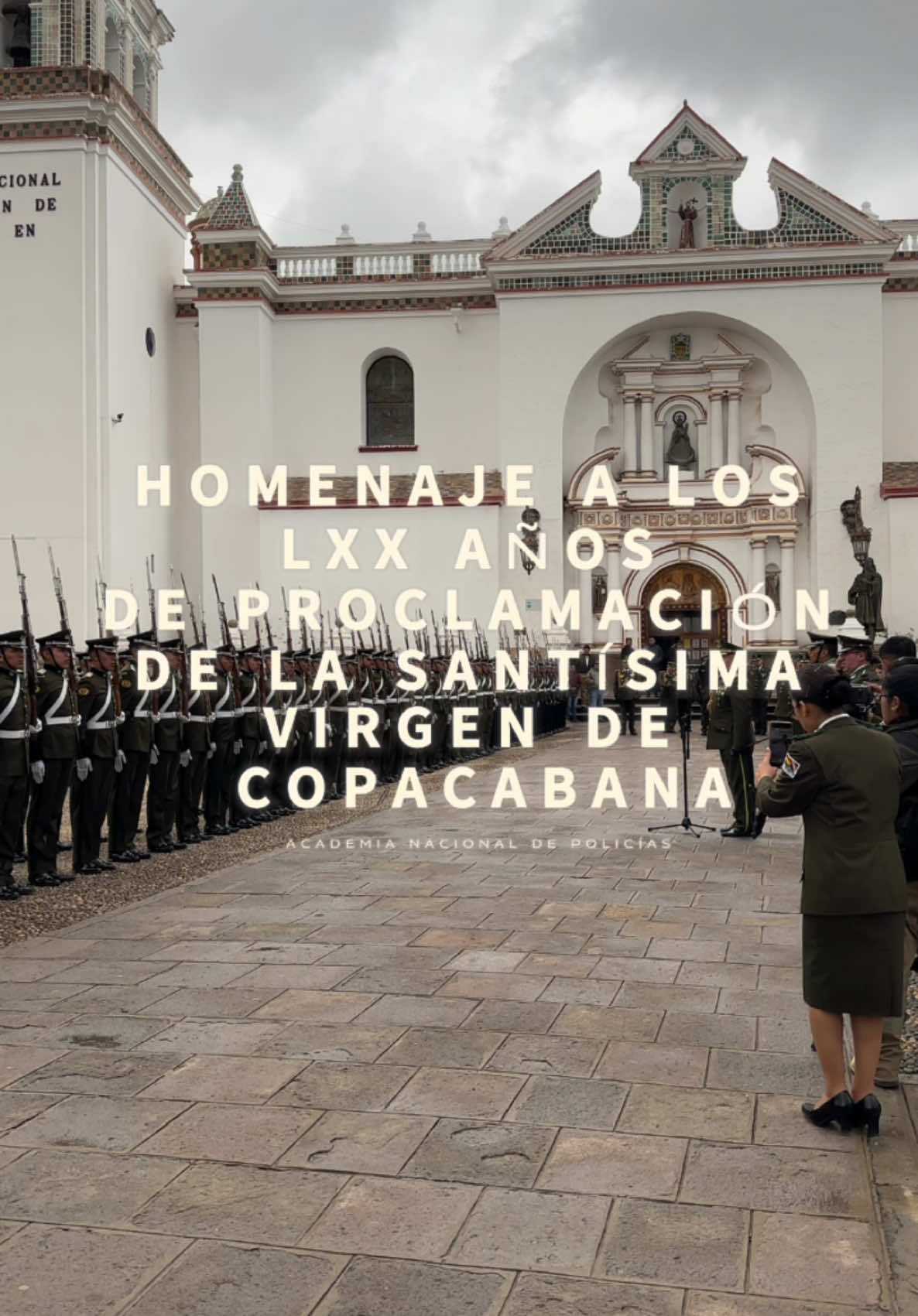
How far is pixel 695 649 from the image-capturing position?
29.1m

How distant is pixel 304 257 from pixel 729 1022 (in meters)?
26.6

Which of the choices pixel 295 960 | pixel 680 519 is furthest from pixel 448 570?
pixel 295 960

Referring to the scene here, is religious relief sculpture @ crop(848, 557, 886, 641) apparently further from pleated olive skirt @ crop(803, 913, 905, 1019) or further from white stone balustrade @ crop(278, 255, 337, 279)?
pleated olive skirt @ crop(803, 913, 905, 1019)

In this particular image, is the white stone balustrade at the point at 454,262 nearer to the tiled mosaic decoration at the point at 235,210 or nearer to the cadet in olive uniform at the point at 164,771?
the tiled mosaic decoration at the point at 235,210

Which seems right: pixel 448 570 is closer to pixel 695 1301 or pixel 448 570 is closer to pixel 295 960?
pixel 295 960

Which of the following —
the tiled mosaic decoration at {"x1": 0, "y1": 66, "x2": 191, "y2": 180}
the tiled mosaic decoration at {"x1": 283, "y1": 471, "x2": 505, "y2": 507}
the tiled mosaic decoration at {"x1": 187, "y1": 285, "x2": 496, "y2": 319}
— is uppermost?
the tiled mosaic decoration at {"x1": 0, "y1": 66, "x2": 191, "y2": 180}

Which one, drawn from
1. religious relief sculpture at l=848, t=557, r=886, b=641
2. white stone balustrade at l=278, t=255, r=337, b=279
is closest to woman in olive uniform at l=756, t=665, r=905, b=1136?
religious relief sculpture at l=848, t=557, r=886, b=641

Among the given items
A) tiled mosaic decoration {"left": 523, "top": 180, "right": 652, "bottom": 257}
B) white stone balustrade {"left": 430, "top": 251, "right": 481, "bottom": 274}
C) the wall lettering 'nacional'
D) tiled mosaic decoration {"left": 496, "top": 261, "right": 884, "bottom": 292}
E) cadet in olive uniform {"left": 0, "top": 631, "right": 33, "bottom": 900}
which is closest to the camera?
cadet in olive uniform {"left": 0, "top": 631, "right": 33, "bottom": 900}

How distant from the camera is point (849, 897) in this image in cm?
431

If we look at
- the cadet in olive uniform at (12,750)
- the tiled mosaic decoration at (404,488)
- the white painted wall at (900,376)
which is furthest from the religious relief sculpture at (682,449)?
the cadet in olive uniform at (12,750)

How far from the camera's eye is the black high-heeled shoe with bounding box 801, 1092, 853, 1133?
4312 millimetres

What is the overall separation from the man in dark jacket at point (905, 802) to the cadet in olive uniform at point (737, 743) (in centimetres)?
579

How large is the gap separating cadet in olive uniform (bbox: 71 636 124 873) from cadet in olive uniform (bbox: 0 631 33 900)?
61 cm

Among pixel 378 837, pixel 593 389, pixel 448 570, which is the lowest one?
pixel 378 837
